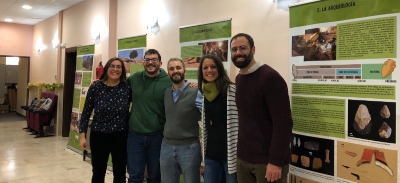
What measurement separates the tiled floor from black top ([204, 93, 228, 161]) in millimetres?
2630

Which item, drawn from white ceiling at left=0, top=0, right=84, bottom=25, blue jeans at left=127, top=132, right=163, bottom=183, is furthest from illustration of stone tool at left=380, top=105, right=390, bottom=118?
white ceiling at left=0, top=0, right=84, bottom=25

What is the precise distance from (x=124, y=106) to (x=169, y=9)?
6.28 feet

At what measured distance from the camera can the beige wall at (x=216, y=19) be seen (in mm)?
2702

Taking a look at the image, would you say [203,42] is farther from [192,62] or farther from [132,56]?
[132,56]

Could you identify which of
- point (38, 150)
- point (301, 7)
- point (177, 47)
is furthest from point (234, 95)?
point (38, 150)

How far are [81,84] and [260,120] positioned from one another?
15.7 feet

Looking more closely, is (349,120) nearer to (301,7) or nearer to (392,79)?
(392,79)

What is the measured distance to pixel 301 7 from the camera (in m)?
2.32

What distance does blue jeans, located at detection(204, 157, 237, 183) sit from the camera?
83.5 inches

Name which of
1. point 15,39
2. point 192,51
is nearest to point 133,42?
point 192,51

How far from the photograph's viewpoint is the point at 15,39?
9469 mm

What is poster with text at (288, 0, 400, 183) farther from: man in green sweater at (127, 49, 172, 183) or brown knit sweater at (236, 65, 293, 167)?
man in green sweater at (127, 49, 172, 183)

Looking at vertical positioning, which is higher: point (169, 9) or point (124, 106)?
point (169, 9)

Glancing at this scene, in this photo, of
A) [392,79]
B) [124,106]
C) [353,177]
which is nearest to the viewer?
[392,79]
